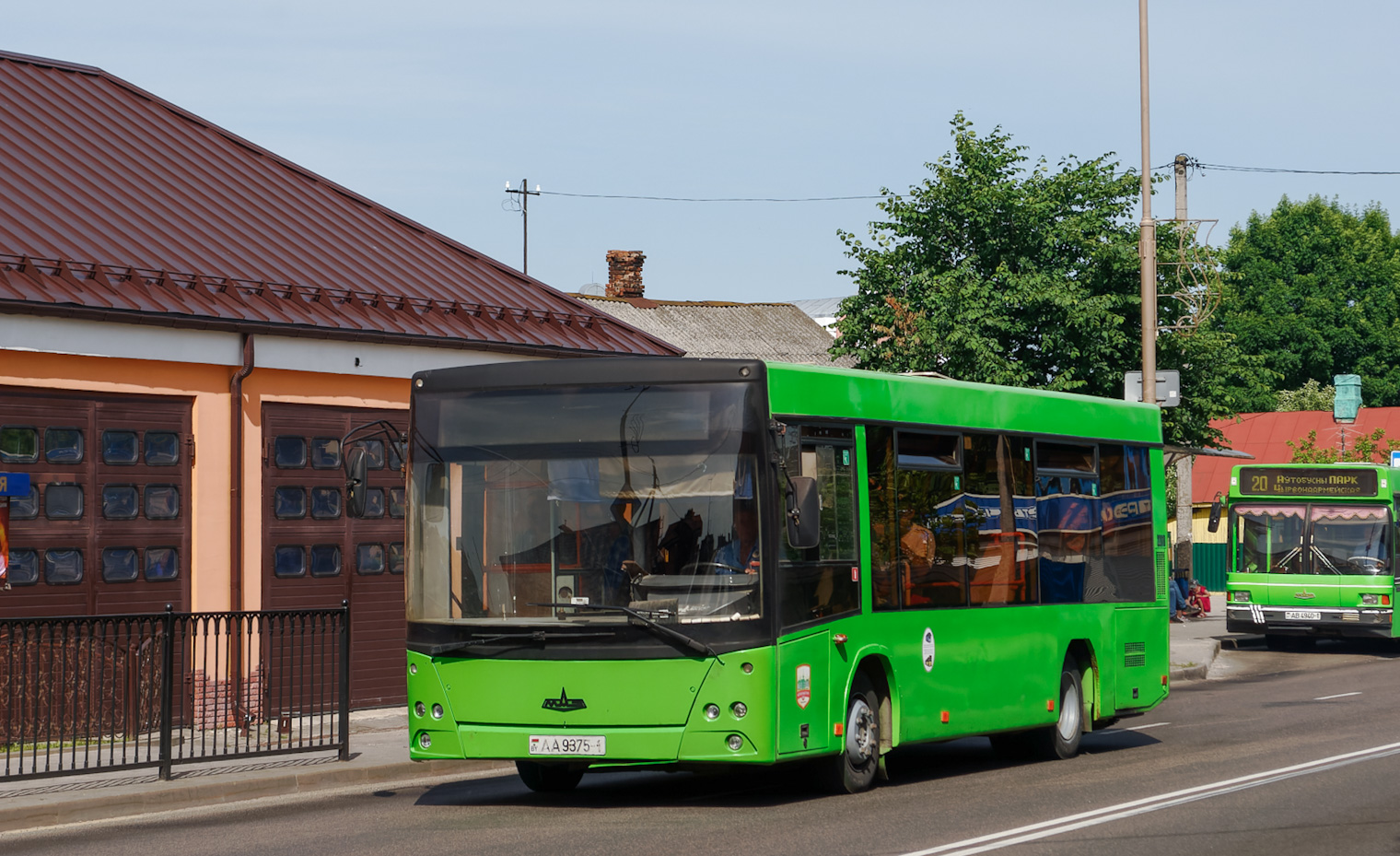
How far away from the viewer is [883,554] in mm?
12820

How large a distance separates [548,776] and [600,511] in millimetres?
2577

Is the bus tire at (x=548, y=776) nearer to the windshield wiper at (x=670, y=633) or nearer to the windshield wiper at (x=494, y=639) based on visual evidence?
the windshield wiper at (x=494, y=639)

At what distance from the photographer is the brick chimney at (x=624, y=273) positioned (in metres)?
59.1

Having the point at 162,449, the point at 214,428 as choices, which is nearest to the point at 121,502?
the point at 162,449

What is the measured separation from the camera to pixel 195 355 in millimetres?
17094

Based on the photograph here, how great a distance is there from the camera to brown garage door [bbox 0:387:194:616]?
51.9 feet

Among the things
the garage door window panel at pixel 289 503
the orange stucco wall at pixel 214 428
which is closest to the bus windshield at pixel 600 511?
the orange stucco wall at pixel 214 428

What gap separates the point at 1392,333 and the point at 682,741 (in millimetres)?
70550

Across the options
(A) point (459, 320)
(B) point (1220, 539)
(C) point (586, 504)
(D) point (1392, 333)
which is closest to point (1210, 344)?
(A) point (459, 320)

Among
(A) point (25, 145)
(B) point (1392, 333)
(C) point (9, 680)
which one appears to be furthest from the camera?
(B) point (1392, 333)

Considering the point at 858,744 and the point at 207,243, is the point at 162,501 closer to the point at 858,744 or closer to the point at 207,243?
the point at 207,243

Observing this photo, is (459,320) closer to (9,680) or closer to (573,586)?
(9,680)

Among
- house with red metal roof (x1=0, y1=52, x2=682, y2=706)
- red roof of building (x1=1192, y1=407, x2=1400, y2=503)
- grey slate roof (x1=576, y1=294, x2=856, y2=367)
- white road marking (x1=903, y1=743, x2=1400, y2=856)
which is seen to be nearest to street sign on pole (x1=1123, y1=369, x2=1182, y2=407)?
house with red metal roof (x1=0, y1=52, x2=682, y2=706)

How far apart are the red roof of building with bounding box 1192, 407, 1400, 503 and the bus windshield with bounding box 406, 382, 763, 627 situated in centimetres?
5774
